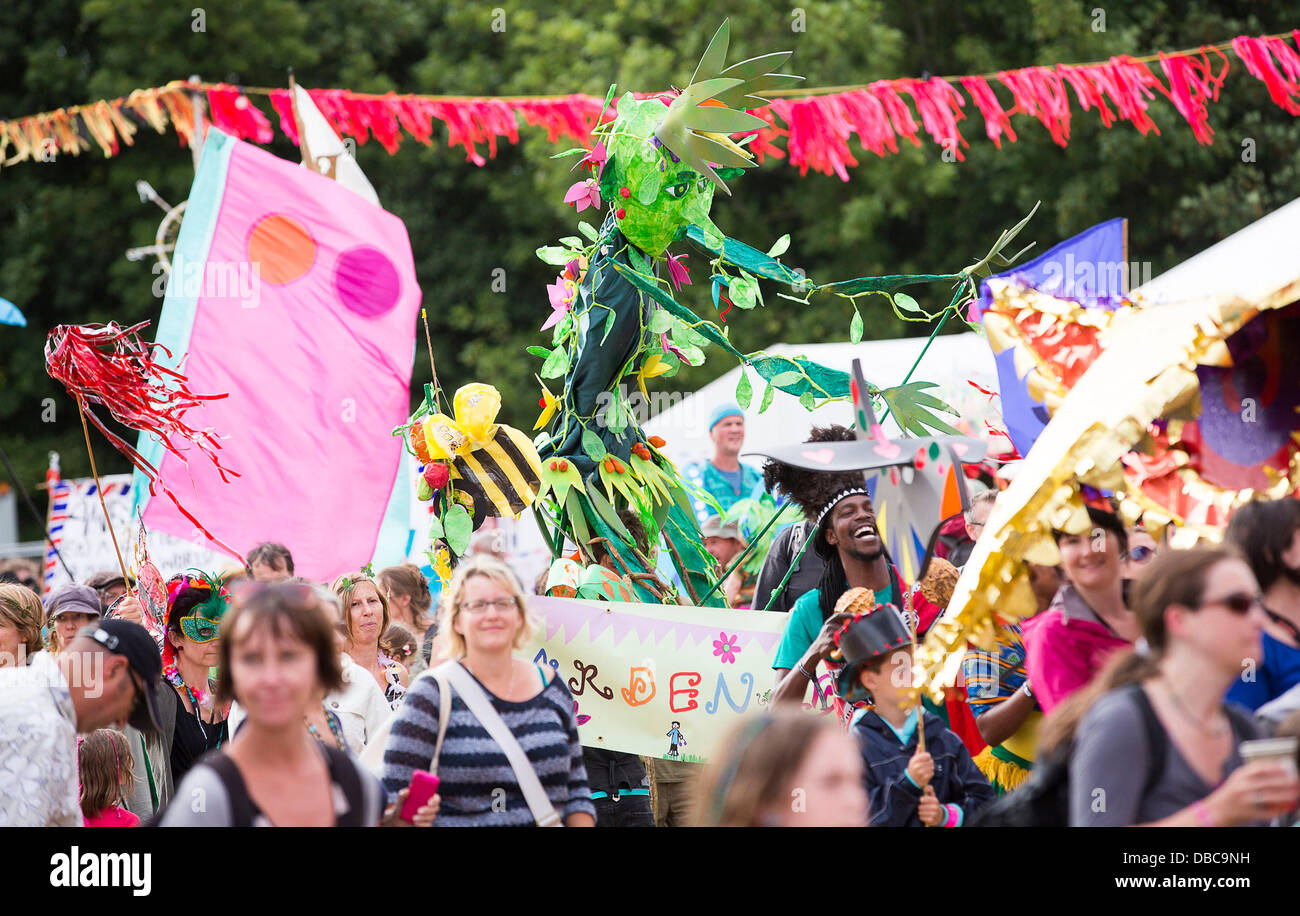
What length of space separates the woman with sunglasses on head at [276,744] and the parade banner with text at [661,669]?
1.87 meters

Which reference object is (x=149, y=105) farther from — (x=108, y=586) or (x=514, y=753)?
(x=514, y=753)

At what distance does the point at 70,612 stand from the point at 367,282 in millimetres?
2885

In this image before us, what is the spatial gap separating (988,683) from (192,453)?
409 centimetres

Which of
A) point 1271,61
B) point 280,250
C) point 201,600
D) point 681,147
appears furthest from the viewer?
point 1271,61

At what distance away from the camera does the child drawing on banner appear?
4.58 m

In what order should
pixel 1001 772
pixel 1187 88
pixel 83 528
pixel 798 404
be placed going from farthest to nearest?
pixel 798 404 < pixel 83 528 < pixel 1187 88 < pixel 1001 772

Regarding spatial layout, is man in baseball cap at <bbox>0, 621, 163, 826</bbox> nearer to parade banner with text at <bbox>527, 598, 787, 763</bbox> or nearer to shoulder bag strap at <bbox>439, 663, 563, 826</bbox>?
shoulder bag strap at <bbox>439, 663, 563, 826</bbox>

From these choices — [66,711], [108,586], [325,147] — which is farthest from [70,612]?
[325,147]

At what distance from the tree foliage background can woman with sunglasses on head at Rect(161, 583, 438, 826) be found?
549 inches

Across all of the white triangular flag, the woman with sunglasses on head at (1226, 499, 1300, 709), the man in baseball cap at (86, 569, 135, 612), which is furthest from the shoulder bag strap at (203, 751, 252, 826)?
the white triangular flag

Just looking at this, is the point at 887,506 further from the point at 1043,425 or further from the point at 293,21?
the point at 293,21

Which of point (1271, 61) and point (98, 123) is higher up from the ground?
point (98, 123)

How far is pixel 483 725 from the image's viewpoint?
3207 millimetres
